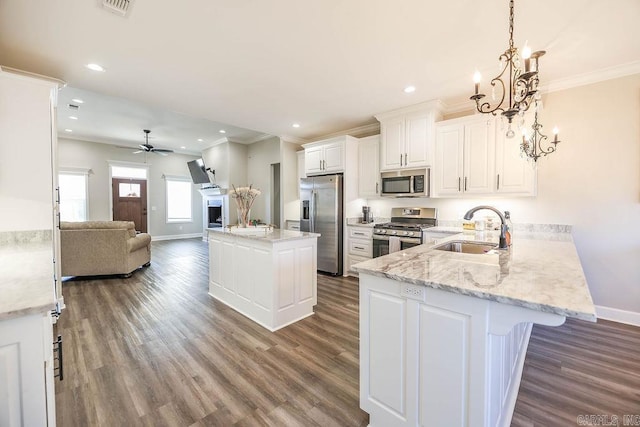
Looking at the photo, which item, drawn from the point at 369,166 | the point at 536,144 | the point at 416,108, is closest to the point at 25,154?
the point at 369,166

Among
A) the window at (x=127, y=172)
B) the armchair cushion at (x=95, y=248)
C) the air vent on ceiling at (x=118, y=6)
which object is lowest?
the armchair cushion at (x=95, y=248)

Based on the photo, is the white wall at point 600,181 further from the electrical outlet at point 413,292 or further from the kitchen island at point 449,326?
the electrical outlet at point 413,292

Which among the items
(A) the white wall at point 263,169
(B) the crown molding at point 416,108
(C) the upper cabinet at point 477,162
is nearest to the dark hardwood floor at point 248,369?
(C) the upper cabinet at point 477,162

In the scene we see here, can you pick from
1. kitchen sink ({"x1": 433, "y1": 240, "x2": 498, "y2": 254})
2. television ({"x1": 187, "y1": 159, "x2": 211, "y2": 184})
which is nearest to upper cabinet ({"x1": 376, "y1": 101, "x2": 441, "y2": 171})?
kitchen sink ({"x1": 433, "y1": 240, "x2": 498, "y2": 254})

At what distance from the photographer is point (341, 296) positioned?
12.2 ft

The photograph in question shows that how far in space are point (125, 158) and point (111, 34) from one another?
23.5ft

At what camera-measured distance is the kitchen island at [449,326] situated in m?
1.11

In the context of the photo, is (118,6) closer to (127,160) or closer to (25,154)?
(25,154)

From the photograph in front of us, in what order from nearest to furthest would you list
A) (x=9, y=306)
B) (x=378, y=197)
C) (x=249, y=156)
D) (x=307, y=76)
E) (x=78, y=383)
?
(x=9, y=306)
(x=78, y=383)
(x=307, y=76)
(x=378, y=197)
(x=249, y=156)

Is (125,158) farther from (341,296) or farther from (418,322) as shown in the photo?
(418,322)

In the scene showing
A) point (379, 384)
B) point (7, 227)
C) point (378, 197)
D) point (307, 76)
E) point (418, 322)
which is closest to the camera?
point (418, 322)

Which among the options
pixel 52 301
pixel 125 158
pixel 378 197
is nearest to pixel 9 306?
pixel 52 301

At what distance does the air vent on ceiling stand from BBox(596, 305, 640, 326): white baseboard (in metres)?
5.44

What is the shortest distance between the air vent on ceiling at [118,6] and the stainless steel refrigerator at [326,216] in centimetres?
335
